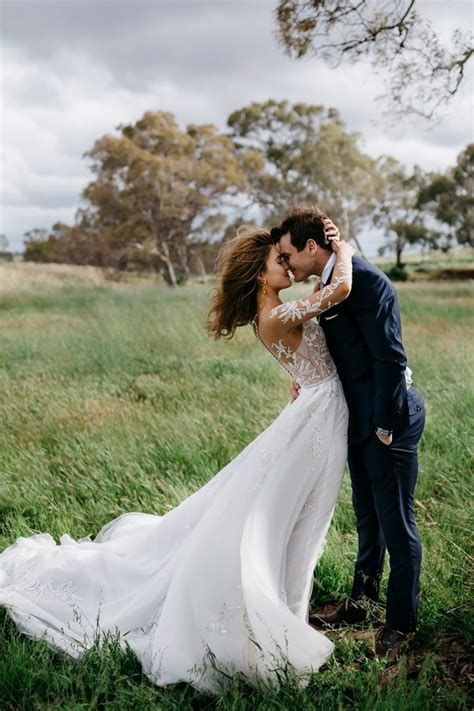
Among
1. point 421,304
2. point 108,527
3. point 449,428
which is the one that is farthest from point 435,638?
point 421,304

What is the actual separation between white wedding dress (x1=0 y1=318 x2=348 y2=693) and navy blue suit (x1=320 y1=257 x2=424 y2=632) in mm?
111

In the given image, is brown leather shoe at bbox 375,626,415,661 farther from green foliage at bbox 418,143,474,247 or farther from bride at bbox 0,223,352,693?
green foliage at bbox 418,143,474,247

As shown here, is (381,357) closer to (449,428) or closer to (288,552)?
(288,552)

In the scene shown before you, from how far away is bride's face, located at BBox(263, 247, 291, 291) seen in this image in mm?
3209

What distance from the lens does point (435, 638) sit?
3.28 m

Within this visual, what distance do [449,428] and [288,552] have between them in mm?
2874

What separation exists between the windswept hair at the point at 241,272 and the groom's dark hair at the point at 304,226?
0.57 feet

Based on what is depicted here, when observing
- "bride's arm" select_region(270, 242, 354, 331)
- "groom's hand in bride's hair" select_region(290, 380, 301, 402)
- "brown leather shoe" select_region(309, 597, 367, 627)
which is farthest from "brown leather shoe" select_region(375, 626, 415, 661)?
"bride's arm" select_region(270, 242, 354, 331)

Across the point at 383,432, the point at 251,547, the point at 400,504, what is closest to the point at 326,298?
the point at 383,432

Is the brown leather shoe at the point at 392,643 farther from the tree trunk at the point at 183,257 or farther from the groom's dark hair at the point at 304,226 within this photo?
the tree trunk at the point at 183,257

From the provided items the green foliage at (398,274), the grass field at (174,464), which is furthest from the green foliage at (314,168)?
the grass field at (174,464)

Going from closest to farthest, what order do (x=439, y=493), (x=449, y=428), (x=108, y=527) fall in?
(x=108, y=527), (x=439, y=493), (x=449, y=428)

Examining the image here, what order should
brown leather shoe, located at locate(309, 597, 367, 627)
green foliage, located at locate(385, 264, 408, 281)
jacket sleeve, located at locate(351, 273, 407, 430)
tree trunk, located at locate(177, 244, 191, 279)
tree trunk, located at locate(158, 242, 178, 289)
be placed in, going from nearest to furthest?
jacket sleeve, located at locate(351, 273, 407, 430), brown leather shoe, located at locate(309, 597, 367, 627), tree trunk, located at locate(158, 242, 178, 289), green foliage, located at locate(385, 264, 408, 281), tree trunk, located at locate(177, 244, 191, 279)

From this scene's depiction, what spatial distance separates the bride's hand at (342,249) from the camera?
3062 mm
